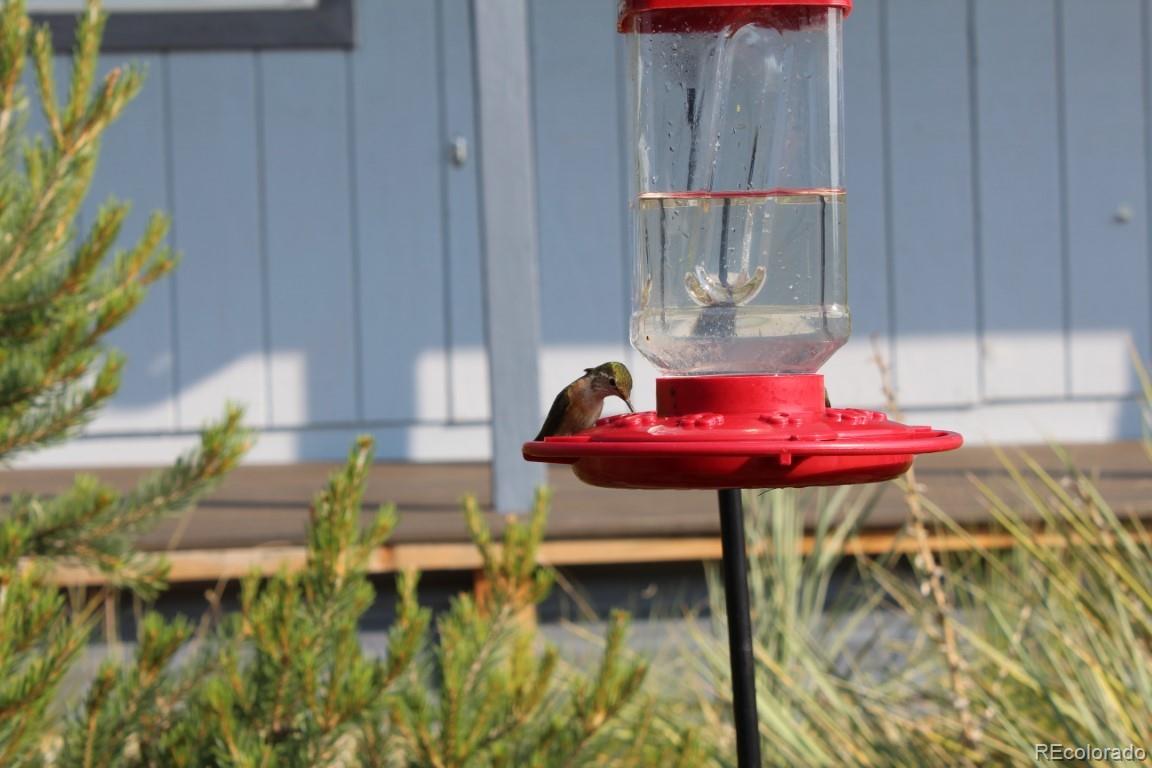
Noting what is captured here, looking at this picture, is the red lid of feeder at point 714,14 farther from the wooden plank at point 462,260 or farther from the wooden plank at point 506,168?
the wooden plank at point 462,260

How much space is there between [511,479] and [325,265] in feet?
6.64

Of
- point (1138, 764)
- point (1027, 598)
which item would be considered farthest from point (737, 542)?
point (1027, 598)

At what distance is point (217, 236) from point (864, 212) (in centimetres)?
284

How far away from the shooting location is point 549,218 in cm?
669

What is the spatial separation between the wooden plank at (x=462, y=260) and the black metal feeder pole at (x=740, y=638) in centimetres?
495

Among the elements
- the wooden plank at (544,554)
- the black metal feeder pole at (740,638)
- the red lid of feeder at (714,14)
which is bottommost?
the wooden plank at (544,554)

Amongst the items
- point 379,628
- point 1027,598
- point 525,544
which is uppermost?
point 525,544

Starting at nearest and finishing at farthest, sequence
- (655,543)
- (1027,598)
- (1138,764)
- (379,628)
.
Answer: (1138,764) → (1027,598) → (655,543) → (379,628)

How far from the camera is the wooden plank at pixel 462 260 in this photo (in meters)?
6.61

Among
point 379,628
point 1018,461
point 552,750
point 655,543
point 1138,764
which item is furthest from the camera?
point 1018,461

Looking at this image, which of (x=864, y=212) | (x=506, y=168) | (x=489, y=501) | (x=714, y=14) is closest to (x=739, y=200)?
(x=714, y=14)

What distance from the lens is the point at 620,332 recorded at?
6758mm

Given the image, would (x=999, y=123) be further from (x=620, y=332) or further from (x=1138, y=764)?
(x=1138, y=764)

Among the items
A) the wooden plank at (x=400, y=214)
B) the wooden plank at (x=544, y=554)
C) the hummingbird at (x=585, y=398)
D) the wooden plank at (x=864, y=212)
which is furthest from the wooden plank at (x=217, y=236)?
the hummingbird at (x=585, y=398)
